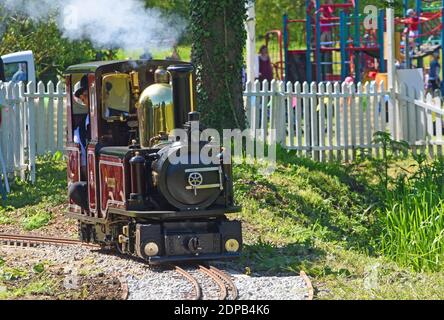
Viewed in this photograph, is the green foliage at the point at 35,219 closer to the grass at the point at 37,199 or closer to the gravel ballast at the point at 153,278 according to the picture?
the grass at the point at 37,199

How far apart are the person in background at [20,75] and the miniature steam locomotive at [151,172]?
30.7 feet

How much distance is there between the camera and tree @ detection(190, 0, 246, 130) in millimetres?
16031

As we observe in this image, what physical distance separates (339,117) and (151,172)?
8563 millimetres

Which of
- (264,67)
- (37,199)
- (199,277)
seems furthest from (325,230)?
(264,67)

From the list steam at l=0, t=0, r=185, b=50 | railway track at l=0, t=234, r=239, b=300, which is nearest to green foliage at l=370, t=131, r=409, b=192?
steam at l=0, t=0, r=185, b=50

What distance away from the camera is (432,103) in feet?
63.9

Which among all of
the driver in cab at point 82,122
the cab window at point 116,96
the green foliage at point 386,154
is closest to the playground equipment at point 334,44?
the green foliage at point 386,154

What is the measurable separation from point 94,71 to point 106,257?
1997 mm

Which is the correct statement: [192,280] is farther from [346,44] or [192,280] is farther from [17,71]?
[346,44]

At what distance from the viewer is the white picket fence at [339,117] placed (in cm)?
1816

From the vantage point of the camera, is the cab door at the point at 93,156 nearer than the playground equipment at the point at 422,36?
Yes

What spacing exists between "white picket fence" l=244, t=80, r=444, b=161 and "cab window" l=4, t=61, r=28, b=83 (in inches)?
209
